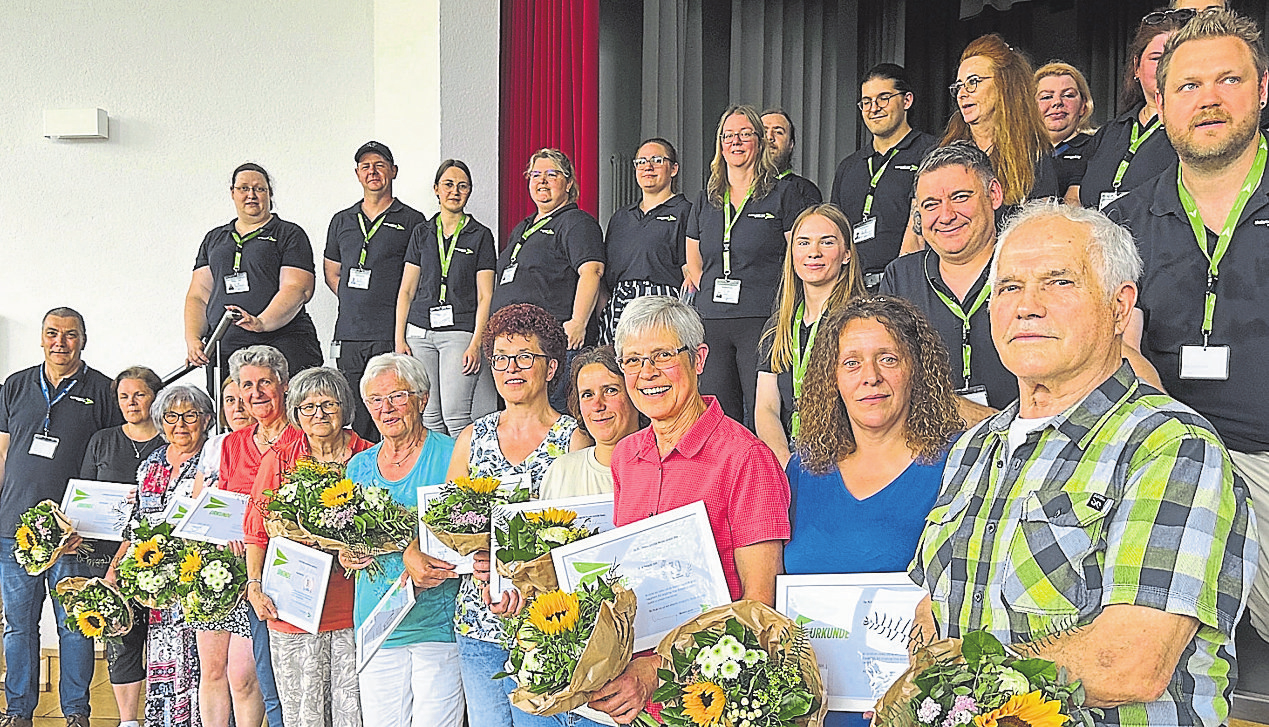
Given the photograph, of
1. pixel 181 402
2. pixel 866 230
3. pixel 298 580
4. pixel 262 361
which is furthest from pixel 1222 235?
pixel 181 402

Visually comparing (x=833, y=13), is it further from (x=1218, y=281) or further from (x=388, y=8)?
(x=1218, y=281)

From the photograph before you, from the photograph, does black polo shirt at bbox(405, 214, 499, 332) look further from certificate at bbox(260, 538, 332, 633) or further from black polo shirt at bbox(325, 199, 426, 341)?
certificate at bbox(260, 538, 332, 633)

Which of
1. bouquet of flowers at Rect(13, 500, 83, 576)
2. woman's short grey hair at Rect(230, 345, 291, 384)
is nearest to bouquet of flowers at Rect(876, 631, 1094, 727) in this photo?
woman's short grey hair at Rect(230, 345, 291, 384)

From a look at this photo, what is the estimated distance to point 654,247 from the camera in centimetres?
Result: 502

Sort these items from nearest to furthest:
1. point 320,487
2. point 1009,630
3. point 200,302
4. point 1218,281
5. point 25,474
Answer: point 1009,630 < point 1218,281 < point 320,487 < point 25,474 < point 200,302

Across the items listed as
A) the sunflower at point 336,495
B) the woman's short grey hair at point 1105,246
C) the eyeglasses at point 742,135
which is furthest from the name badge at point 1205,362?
the eyeglasses at point 742,135

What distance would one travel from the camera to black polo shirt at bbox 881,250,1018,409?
9.34 feet

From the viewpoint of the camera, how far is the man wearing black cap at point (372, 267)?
5605 millimetres

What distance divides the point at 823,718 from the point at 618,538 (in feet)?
1.75

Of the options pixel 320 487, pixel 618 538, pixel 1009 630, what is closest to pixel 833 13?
pixel 320 487

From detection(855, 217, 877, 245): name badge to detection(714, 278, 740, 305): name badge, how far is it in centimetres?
47

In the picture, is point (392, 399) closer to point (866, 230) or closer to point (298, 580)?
point (298, 580)

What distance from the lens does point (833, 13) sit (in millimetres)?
7102

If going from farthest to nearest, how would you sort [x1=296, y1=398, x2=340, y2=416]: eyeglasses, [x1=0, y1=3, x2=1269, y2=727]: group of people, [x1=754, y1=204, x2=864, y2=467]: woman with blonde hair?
[x1=296, y1=398, x2=340, y2=416]: eyeglasses < [x1=754, y1=204, x2=864, y2=467]: woman with blonde hair < [x1=0, y1=3, x2=1269, y2=727]: group of people
